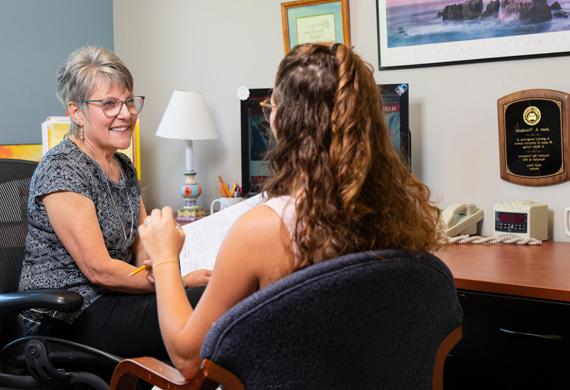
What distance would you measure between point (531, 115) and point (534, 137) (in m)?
0.07

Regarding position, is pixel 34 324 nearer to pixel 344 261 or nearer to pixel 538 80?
pixel 344 261

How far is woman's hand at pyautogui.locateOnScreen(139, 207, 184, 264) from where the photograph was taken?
1133mm

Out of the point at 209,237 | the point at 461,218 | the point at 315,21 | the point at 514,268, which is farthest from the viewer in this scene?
the point at 315,21

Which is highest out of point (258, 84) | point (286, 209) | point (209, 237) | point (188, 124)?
point (258, 84)

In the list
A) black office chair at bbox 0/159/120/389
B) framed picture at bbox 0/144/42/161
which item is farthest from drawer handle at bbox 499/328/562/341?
framed picture at bbox 0/144/42/161

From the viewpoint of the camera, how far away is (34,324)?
155cm

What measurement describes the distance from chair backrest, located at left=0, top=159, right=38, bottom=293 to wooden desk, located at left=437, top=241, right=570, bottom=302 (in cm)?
108

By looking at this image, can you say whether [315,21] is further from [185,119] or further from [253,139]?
[185,119]

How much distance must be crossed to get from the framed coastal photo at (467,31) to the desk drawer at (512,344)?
883 millimetres

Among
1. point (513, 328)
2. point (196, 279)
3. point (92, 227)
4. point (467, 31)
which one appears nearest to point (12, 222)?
point (92, 227)

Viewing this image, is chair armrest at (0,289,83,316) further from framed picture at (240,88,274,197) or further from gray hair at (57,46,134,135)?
framed picture at (240,88,274,197)

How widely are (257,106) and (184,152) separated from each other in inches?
22.3

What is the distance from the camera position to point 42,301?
139cm

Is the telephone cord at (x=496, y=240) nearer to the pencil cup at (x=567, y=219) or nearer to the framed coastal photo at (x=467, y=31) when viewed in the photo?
the pencil cup at (x=567, y=219)
